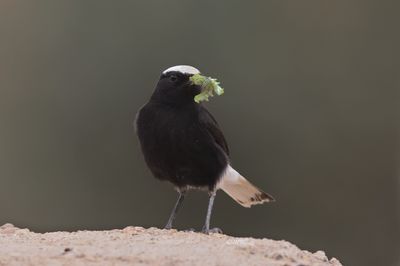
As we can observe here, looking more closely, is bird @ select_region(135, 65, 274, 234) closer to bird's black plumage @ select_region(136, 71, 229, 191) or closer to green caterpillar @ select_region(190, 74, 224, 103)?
bird's black plumage @ select_region(136, 71, 229, 191)

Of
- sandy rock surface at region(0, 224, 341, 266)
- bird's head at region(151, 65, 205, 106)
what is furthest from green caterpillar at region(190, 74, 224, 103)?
sandy rock surface at region(0, 224, 341, 266)

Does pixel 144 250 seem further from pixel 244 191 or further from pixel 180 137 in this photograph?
pixel 244 191

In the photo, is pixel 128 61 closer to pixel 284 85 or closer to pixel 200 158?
pixel 284 85

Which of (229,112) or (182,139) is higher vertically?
(182,139)

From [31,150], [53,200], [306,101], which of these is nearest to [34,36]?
[31,150]

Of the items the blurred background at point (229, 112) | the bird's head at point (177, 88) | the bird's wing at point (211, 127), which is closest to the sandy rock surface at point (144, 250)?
the bird's wing at point (211, 127)

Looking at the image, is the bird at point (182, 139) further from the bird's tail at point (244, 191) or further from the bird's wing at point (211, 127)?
the bird's tail at point (244, 191)

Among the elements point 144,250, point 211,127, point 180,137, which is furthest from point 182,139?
point 144,250
